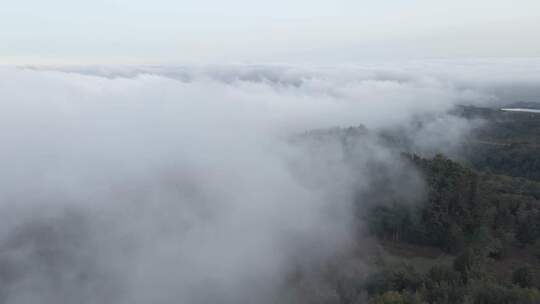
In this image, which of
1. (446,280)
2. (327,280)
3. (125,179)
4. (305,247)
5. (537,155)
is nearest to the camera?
(446,280)

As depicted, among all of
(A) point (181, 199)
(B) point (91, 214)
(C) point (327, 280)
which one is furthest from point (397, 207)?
(B) point (91, 214)

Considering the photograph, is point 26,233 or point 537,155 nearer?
point 26,233

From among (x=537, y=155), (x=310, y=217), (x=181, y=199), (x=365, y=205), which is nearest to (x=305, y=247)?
(x=310, y=217)

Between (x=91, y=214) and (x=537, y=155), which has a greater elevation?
(x=537, y=155)

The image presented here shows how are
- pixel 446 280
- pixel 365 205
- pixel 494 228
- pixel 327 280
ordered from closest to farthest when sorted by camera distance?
pixel 446 280 < pixel 327 280 < pixel 494 228 < pixel 365 205

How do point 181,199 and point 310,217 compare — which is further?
point 181,199

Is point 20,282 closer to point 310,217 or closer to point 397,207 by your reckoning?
point 310,217

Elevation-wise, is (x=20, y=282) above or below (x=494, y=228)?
below

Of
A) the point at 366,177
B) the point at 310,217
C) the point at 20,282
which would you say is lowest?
the point at 20,282

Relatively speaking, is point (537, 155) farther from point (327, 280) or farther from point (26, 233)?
point (26, 233)
